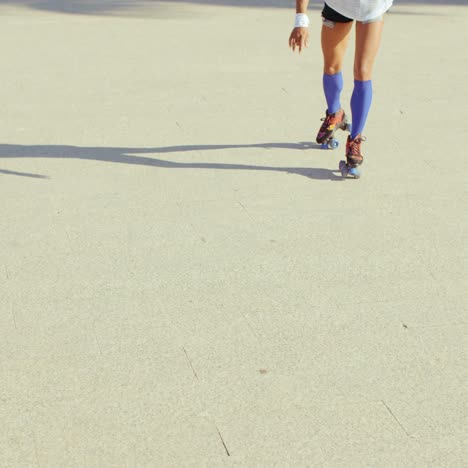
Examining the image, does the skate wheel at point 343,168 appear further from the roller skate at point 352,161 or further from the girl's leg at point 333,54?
the girl's leg at point 333,54

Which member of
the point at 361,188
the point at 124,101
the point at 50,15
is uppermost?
the point at 361,188

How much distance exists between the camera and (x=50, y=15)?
11.1 m

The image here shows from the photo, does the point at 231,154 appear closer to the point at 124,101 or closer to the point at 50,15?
the point at 124,101

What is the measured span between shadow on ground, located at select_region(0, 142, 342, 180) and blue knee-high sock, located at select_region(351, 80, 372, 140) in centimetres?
31

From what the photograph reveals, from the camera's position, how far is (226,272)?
15.0ft

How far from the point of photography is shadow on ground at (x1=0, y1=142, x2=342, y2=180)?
19.9 feet

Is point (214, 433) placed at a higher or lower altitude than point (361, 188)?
higher

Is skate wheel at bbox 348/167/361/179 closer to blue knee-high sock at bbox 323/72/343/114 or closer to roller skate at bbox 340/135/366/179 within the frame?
roller skate at bbox 340/135/366/179

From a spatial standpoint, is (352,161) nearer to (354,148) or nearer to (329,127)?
(354,148)

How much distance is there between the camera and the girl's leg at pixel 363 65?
577 centimetres

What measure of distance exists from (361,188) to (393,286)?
4.54 ft

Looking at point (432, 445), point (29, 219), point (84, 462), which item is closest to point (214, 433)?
point (84, 462)

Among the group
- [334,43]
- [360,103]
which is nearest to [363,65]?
[360,103]

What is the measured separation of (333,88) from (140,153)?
129cm
